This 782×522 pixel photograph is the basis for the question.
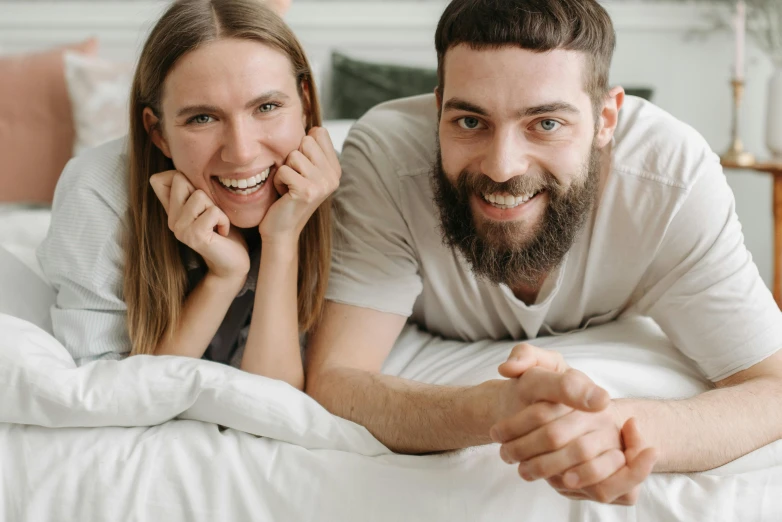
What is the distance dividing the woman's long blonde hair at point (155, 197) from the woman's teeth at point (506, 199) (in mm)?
331

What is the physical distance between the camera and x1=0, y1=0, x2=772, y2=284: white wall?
9.80 ft

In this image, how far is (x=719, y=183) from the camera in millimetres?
1460

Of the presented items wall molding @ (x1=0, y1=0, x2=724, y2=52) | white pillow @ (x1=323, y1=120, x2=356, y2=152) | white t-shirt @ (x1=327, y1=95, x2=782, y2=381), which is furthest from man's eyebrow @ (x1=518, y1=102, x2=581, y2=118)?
wall molding @ (x1=0, y1=0, x2=724, y2=52)

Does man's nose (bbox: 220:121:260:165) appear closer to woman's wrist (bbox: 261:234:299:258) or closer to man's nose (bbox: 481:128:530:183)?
woman's wrist (bbox: 261:234:299:258)

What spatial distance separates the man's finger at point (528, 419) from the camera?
3.44 ft

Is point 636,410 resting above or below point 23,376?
below

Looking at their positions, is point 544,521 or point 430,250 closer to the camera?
point 544,521

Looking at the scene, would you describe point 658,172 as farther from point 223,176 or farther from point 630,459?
point 223,176

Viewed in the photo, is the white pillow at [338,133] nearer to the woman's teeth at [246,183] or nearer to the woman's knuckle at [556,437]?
the woman's teeth at [246,183]

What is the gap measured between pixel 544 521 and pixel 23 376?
793 mm

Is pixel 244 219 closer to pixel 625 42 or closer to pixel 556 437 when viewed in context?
pixel 556 437

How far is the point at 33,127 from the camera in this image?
272 centimetres

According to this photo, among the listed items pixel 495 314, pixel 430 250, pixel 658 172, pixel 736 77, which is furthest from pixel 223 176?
pixel 736 77

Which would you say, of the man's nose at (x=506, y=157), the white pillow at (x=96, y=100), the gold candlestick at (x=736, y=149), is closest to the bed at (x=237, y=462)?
the man's nose at (x=506, y=157)
